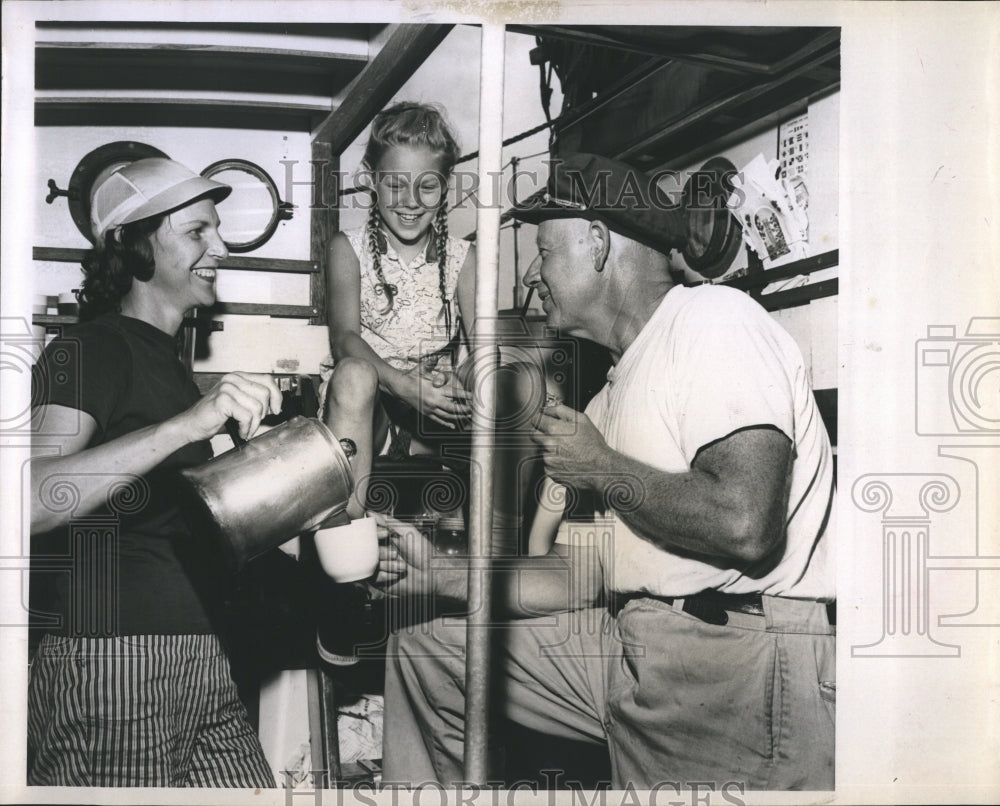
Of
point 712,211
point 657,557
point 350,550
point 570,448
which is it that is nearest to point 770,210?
point 712,211

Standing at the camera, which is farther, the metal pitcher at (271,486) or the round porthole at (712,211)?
Answer: the round porthole at (712,211)

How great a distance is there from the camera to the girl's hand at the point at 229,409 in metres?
1.94

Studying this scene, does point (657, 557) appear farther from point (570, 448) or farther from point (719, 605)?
point (570, 448)

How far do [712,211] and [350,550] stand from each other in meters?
1.07

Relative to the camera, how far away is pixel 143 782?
196 cm

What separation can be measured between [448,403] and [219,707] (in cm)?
81

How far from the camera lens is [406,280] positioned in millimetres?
2014

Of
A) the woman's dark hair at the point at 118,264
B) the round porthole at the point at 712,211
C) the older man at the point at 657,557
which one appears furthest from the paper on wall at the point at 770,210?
the woman's dark hair at the point at 118,264

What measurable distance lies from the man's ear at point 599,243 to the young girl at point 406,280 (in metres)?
0.27

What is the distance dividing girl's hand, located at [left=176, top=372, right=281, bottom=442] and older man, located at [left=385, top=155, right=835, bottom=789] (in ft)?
1.34

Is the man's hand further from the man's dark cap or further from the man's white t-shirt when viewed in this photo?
the man's dark cap

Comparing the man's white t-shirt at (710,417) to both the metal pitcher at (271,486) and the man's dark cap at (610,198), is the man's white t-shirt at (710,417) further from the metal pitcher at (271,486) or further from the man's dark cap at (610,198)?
the metal pitcher at (271,486)

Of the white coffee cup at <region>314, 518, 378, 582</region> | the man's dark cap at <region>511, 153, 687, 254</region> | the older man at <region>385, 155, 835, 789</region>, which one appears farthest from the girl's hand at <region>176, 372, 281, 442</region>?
the man's dark cap at <region>511, 153, 687, 254</region>

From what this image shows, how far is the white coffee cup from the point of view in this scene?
76.9 inches
